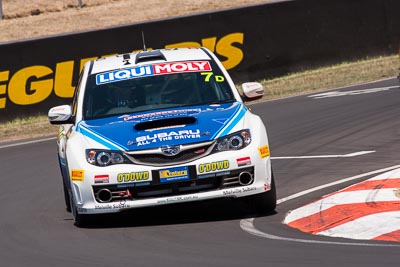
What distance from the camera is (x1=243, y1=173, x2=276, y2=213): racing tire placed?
10039mm

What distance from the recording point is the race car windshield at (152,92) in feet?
35.7

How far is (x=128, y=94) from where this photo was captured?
11.0 m

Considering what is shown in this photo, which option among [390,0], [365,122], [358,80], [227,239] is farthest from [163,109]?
[390,0]

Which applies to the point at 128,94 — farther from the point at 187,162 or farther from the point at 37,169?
the point at 37,169

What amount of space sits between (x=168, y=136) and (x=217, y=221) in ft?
2.72

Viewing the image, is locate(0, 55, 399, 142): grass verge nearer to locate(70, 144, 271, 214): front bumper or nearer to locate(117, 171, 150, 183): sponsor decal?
locate(70, 144, 271, 214): front bumper

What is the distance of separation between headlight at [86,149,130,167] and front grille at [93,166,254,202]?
0.64 ft

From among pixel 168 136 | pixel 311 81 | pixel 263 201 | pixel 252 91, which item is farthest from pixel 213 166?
pixel 311 81

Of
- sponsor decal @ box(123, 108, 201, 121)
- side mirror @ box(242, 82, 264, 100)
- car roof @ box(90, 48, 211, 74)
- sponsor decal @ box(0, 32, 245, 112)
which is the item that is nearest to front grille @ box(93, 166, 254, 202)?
sponsor decal @ box(123, 108, 201, 121)

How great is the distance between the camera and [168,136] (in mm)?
9867

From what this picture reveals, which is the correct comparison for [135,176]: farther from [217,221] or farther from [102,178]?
[217,221]

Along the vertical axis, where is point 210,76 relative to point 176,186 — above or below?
above

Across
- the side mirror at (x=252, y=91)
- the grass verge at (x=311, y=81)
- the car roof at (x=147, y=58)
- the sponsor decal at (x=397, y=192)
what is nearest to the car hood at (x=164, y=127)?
the side mirror at (x=252, y=91)

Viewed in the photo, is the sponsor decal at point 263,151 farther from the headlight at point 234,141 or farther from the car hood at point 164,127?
the car hood at point 164,127
